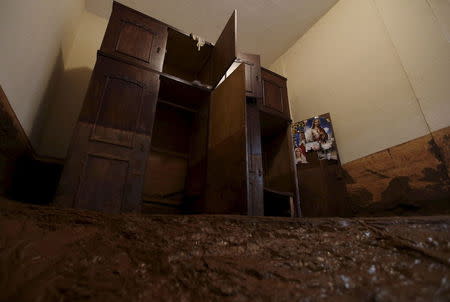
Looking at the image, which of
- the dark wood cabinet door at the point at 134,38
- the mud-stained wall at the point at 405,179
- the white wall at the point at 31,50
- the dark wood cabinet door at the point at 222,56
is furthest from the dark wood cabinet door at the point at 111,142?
the mud-stained wall at the point at 405,179

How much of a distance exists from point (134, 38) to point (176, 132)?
3.71 feet

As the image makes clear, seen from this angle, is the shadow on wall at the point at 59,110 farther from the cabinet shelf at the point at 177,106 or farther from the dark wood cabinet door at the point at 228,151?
the dark wood cabinet door at the point at 228,151

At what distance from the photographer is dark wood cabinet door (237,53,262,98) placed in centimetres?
295

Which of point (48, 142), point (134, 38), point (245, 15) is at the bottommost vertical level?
point (48, 142)

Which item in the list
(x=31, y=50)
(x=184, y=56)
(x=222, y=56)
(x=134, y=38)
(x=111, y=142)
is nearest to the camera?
(x=31, y=50)

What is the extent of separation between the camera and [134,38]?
2.42 m

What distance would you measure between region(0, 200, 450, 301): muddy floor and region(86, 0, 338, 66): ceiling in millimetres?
3662

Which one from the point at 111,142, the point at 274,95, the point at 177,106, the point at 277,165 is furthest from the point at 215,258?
the point at 274,95

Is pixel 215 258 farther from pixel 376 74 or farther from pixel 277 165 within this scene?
pixel 376 74

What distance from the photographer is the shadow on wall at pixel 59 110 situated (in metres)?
2.45

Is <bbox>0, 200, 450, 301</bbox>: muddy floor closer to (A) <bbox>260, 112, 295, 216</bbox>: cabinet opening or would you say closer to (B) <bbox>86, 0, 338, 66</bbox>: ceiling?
(A) <bbox>260, 112, 295, 216</bbox>: cabinet opening

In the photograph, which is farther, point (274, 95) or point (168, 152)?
point (274, 95)

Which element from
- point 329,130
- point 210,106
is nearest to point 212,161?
point 210,106

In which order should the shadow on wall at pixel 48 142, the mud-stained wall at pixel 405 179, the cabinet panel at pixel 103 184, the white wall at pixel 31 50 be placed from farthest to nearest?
1. the mud-stained wall at pixel 405 179
2. the shadow on wall at pixel 48 142
3. the cabinet panel at pixel 103 184
4. the white wall at pixel 31 50
